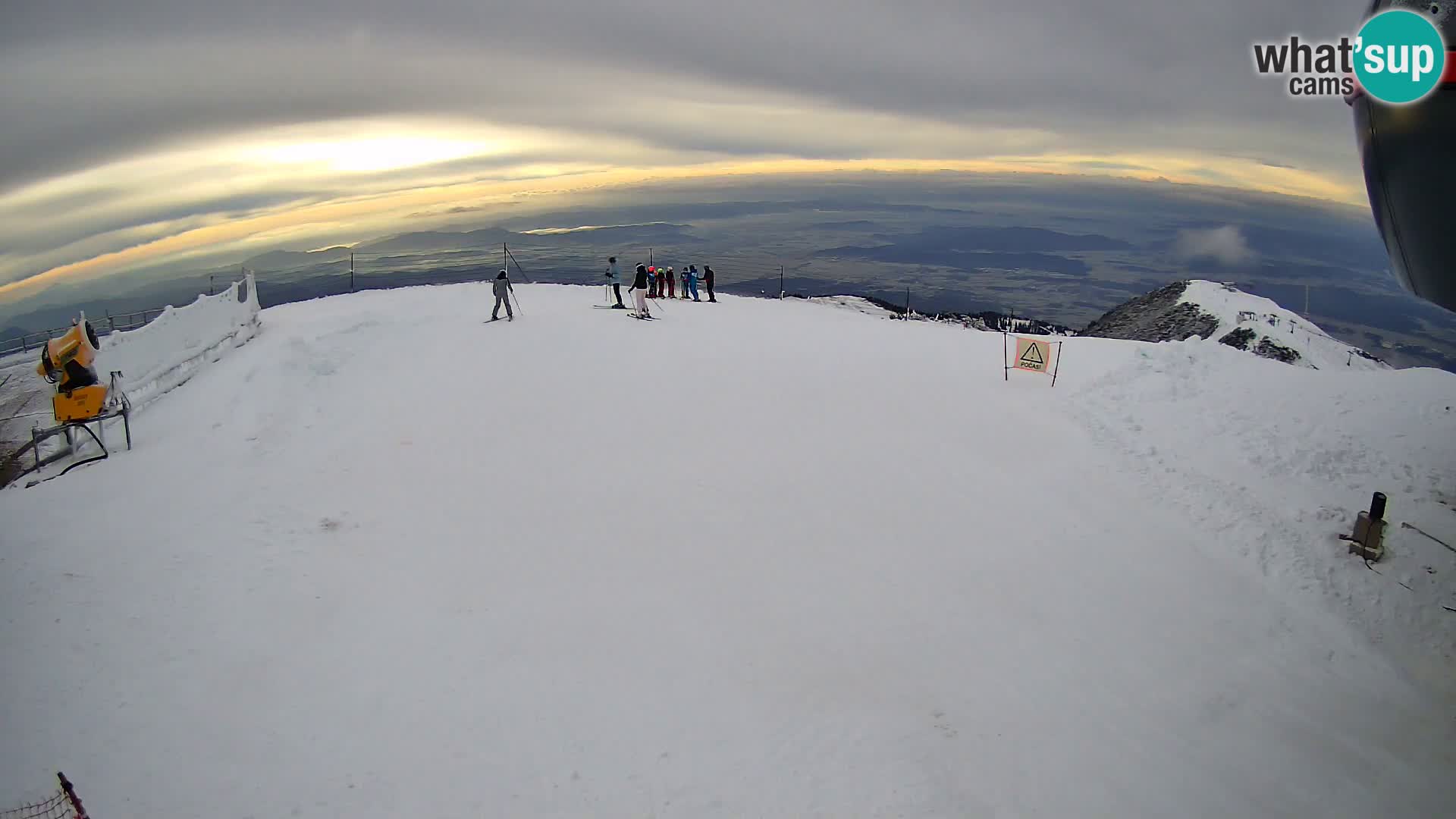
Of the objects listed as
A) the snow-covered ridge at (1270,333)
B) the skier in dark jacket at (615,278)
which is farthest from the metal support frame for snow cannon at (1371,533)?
the snow-covered ridge at (1270,333)

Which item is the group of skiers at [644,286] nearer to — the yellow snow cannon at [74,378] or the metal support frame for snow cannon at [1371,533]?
the yellow snow cannon at [74,378]

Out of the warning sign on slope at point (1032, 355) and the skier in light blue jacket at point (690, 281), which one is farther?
the skier in light blue jacket at point (690, 281)

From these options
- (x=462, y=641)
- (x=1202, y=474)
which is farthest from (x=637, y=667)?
(x=1202, y=474)

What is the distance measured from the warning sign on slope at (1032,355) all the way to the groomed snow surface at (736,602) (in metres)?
1.54

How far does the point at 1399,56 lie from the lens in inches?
317

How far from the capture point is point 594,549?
10.2 metres

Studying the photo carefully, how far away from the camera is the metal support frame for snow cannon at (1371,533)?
9734 mm

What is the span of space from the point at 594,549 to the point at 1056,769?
6761 millimetres

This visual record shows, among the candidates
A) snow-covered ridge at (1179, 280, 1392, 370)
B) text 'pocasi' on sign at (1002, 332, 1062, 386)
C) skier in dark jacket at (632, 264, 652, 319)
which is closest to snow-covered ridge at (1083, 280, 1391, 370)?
snow-covered ridge at (1179, 280, 1392, 370)

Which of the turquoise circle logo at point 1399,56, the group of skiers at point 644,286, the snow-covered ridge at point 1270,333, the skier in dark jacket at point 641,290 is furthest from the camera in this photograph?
the snow-covered ridge at point 1270,333

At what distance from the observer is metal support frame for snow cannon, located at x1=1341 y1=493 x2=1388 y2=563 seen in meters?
9.73

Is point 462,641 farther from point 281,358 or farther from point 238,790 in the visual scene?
point 281,358

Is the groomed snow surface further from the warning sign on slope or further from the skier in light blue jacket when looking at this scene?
the skier in light blue jacket

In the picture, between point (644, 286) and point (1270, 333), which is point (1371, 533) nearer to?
point (644, 286)
